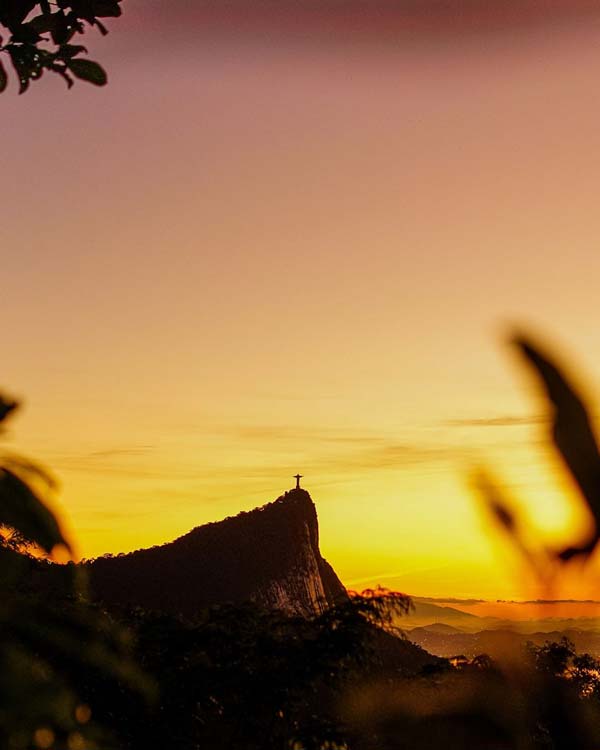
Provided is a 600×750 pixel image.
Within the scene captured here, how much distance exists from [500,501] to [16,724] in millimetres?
3156

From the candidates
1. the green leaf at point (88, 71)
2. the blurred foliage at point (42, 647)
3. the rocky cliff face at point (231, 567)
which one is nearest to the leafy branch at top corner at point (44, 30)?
the green leaf at point (88, 71)

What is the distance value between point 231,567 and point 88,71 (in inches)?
824

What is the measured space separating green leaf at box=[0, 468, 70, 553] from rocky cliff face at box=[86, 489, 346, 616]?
21.9 meters

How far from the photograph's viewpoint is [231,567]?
79.0 ft

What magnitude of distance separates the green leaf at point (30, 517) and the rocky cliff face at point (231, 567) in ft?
71.7

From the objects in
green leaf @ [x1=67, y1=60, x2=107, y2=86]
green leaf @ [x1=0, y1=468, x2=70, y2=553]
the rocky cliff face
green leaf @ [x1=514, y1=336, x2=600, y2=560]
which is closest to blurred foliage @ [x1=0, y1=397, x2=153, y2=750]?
green leaf @ [x1=0, y1=468, x2=70, y2=553]

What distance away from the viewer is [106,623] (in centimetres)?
1025

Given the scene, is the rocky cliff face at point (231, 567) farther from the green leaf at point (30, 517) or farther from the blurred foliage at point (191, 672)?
the green leaf at point (30, 517)

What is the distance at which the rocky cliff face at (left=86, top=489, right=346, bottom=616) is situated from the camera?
912 inches

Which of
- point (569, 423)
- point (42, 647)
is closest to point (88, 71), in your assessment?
point (569, 423)

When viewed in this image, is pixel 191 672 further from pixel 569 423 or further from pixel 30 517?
pixel 569 423

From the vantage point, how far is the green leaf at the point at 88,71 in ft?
12.9

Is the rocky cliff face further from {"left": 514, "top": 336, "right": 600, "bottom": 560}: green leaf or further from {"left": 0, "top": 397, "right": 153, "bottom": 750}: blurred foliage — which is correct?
{"left": 514, "top": 336, "right": 600, "bottom": 560}: green leaf

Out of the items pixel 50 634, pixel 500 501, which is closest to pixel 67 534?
pixel 500 501
